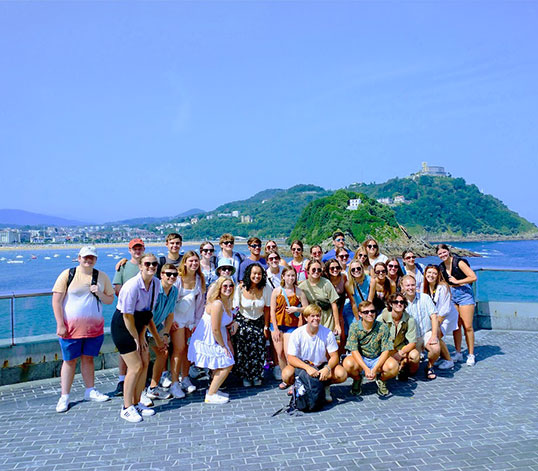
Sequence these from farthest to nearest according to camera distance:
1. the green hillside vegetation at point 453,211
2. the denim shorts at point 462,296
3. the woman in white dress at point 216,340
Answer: the green hillside vegetation at point 453,211 < the denim shorts at point 462,296 < the woman in white dress at point 216,340

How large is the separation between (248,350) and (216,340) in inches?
21.1

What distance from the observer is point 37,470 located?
12.8 ft

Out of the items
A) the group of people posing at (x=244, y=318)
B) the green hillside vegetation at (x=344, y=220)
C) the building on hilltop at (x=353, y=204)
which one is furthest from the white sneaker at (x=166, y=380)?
the building on hilltop at (x=353, y=204)

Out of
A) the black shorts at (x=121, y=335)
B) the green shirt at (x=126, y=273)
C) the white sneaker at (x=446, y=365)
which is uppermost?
the green shirt at (x=126, y=273)

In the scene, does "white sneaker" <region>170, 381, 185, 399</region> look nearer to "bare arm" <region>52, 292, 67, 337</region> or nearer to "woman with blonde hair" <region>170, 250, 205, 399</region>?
"woman with blonde hair" <region>170, 250, 205, 399</region>

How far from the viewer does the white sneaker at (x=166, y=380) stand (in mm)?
5855

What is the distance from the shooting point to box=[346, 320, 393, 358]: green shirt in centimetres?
573

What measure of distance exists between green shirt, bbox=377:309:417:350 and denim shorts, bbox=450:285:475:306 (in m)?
1.39

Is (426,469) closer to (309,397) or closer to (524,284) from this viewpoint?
(309,397)

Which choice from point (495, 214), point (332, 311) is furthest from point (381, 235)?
point (332, 311)

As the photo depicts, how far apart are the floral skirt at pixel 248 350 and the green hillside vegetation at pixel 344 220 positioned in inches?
3472

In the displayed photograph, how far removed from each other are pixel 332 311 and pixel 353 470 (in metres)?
2.40

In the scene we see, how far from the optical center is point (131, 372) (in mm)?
4918

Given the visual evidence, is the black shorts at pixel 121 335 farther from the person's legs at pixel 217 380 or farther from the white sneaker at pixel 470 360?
the white sneaker at pixel 470 360
